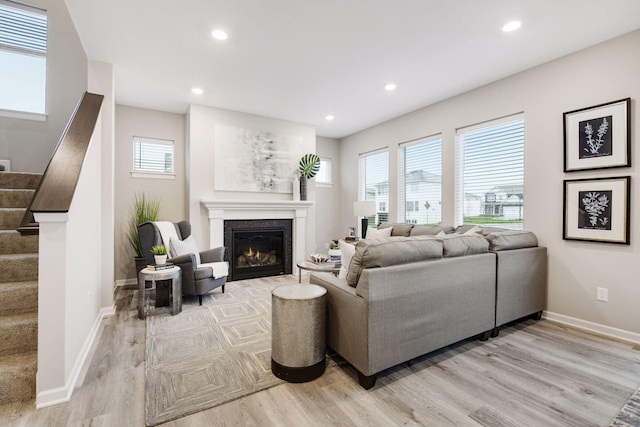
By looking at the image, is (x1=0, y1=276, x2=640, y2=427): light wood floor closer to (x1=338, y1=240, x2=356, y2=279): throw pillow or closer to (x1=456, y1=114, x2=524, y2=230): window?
(x1=338, y1=240, x2=356, y2=279): throw pillow

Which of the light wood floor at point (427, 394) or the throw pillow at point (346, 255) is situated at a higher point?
the throw pillow at point (346, 255)

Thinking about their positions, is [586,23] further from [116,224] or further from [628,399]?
[116,224]

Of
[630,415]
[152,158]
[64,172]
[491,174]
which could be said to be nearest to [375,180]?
[491,174]

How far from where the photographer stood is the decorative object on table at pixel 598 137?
109 inches

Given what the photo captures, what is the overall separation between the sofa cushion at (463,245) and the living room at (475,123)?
1.22 meters

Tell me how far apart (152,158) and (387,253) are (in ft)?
14.7

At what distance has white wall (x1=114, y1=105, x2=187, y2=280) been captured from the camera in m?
4.63

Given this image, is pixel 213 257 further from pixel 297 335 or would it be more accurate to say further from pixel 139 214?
pixel 297 335

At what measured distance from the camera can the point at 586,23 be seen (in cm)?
261

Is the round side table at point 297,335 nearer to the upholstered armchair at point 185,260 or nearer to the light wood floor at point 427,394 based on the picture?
the light wood floor at point 427,394

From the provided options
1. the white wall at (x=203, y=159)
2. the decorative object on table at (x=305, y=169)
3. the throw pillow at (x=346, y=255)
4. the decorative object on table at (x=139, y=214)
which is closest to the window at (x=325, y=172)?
the decorative object on table at (x=305, y=169)

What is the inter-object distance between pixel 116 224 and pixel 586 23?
616 centimetres

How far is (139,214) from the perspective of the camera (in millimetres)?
4539

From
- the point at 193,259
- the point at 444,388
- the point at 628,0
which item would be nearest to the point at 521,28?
the point at 628,0
